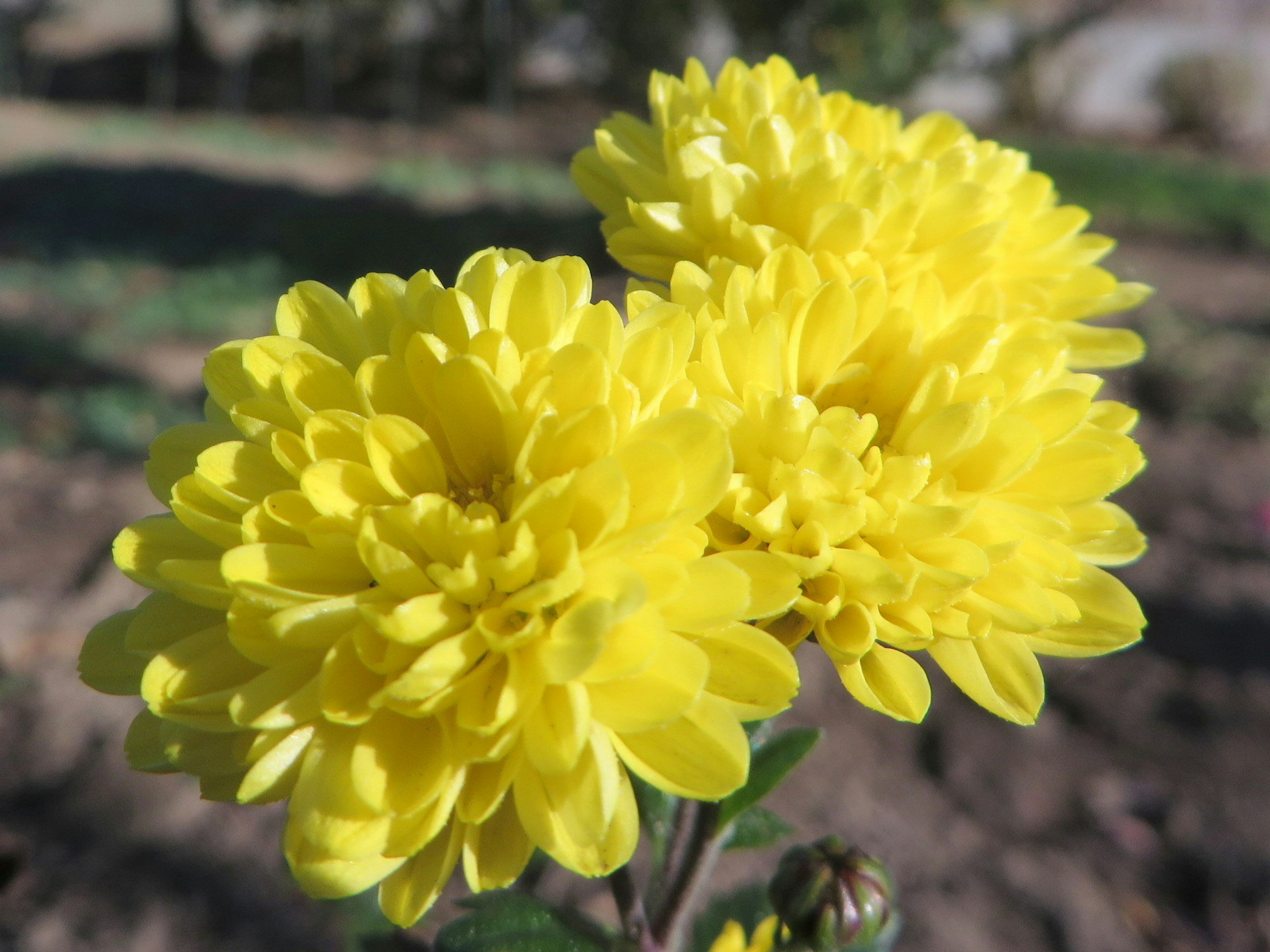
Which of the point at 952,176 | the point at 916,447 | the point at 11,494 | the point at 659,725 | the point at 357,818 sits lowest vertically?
the point at 11,494

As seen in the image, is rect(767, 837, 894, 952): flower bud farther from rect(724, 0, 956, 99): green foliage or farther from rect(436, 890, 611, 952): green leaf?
rect(724, 0, 956, 99): green foliage

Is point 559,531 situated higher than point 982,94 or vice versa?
point 559,531

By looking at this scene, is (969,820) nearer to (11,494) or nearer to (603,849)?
(603,849)

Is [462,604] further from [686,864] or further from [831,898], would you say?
[831,898]

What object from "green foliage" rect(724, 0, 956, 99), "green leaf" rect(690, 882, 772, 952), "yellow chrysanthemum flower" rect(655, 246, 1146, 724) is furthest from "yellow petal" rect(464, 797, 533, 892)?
"green foliage" rect(724, 0, 956, 99)

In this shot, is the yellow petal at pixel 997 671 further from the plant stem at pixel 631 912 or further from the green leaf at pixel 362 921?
the green leaf at pixel 362 921

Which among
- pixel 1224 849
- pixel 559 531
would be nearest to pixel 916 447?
pixel 559 531
